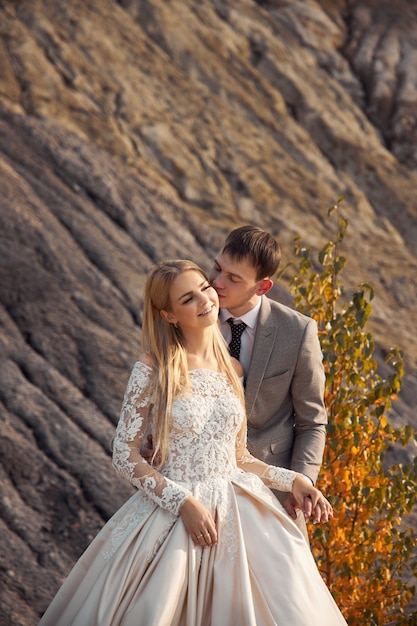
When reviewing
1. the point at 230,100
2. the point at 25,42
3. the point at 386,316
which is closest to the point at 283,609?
the point at 386,316

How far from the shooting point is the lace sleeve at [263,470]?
385cm

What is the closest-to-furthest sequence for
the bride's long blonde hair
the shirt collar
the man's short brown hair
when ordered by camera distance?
the bride's long blonde hair → the man's short brown hair → the shirt collar

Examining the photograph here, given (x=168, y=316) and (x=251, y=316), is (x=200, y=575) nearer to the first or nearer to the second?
(x=168, y=316)

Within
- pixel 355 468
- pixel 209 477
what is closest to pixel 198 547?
pixel 209 477

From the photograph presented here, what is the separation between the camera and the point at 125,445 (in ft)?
12.0

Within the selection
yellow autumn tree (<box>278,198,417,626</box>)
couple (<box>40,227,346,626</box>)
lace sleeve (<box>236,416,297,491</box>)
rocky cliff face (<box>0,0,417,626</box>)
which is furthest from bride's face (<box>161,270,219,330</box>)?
rocky cliff face (<box>0,0,417,626</box>)

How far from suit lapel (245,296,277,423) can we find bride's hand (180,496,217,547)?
2.23ft

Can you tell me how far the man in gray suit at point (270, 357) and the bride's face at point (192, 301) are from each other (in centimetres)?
21

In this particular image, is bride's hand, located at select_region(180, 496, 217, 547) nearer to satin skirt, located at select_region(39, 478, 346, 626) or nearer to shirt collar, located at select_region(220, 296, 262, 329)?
satin skirt, located at select_region(39, 478, 346, 626)

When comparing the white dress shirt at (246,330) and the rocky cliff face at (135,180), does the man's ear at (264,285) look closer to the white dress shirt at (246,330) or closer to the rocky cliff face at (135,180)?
the white dress shirt at (246,330)

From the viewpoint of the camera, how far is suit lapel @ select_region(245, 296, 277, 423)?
4.07m

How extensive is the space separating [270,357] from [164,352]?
0.54m

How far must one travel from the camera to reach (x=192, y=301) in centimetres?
381

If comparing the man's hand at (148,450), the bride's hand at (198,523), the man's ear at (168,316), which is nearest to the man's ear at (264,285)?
the man's ear at (168,316)
